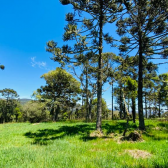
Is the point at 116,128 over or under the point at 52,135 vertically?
over

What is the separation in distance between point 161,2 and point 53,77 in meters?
24.4

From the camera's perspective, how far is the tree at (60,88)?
2780 cm

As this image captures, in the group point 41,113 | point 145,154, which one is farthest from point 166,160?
point 41,113

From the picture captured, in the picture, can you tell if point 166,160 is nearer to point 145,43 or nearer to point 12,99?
point 145,43

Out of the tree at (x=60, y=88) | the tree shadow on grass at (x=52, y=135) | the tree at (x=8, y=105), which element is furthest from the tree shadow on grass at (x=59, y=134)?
the tree at (x=8, y=105)

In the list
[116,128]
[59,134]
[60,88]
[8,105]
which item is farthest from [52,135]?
[8,105]

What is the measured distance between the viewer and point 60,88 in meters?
28.4

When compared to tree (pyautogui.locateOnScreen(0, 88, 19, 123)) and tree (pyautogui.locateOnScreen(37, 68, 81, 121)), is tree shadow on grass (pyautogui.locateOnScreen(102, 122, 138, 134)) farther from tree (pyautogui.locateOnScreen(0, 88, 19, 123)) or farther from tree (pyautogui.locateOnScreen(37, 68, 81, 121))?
tree (pyautogui.locateOnScreen(0, 88, 19, 123))

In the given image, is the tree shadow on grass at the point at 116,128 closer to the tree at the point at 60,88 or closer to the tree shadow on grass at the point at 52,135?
the tree shadow on grass at the point at 52,135

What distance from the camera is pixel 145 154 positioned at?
3.94m

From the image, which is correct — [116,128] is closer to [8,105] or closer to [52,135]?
[52,135]

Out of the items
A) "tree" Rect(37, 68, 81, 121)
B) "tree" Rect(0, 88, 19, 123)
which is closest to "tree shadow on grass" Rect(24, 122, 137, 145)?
"tree" Rect(37, 68, 81, 121)

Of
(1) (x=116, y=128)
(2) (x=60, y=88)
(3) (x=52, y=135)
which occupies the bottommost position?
(3) (x=52, y=135)

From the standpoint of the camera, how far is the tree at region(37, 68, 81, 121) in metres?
27.8
